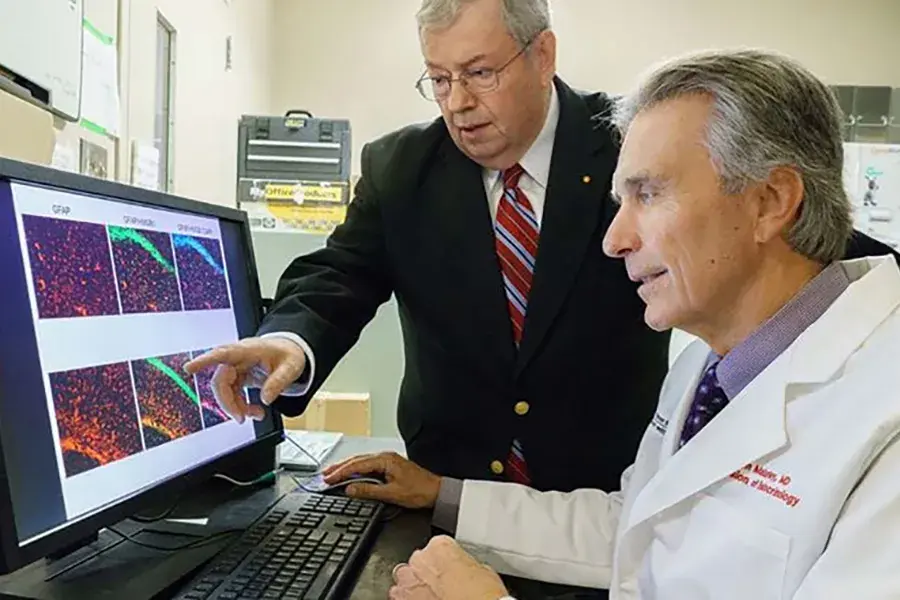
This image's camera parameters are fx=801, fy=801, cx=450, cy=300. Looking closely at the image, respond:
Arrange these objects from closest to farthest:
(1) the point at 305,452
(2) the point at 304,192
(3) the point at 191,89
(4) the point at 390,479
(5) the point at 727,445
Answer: (5) the point at 727,445 < (4) the point at 390,479 < (1) the point at 305,452 < (3) the point at 191,89 < (2) the point at 304,192

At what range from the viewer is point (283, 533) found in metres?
0.96

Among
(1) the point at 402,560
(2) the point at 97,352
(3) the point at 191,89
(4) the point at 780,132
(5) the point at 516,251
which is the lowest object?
(1) the point at 402,560

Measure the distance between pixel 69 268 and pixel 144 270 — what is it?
0.47 ft

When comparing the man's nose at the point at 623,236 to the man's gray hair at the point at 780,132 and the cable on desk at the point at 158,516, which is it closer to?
the man's gray hair at the point at 780,132

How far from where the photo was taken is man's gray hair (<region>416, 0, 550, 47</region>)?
1.27m

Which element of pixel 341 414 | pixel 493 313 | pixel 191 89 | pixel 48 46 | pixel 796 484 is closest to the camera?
pixel 796 484

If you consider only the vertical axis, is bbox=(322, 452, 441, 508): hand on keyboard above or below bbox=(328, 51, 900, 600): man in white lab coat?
below

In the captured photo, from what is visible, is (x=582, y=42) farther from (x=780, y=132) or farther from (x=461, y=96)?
(x=780, y=132)

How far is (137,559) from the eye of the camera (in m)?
0.89

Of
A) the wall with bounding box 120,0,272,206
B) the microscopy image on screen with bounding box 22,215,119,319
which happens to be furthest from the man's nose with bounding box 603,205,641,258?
the wall with bounding box 120,0,272,206

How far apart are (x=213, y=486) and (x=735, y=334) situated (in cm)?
79

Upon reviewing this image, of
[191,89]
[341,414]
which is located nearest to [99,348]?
[341,414]

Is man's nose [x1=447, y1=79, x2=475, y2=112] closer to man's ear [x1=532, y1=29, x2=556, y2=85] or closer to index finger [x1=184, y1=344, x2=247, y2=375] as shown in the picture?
man's ear [x1=532, y1=29, x2=556, y2=85]

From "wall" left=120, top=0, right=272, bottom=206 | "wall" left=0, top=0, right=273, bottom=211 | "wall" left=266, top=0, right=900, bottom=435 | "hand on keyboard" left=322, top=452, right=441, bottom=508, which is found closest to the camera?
"hand on keyboard" left=322, top=452, right=441, bottom=508
